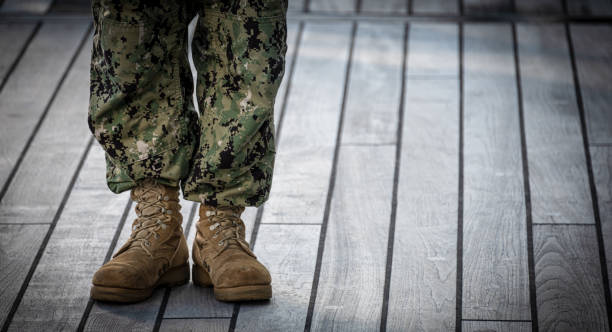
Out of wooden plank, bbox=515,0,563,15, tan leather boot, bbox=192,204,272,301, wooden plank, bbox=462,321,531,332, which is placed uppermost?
tan leather boot, bbox=192,204,272,301

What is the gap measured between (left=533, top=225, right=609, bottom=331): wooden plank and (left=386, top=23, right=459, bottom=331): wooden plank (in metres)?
0.18

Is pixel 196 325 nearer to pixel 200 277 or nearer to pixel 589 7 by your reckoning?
pixel 200 277

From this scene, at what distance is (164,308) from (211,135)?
1.14 ft

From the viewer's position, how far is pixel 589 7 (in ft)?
9.90

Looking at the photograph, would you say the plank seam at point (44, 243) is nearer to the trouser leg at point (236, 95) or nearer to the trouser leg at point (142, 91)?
the trouser leg at point (142, 91)

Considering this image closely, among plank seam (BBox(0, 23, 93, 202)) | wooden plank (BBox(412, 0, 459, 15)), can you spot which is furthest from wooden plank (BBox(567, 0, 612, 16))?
plank seam (BBox(0, 23, 93, 202))

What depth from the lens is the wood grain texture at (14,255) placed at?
1.65 meters

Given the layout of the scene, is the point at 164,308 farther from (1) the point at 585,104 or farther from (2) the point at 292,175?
(1) the point at 585,104

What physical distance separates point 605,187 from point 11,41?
200 centimetres

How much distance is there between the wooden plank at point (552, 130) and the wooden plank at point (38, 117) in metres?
1.18

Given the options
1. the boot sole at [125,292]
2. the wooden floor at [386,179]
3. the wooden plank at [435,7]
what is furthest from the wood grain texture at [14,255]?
the wooden plank at [435,7]

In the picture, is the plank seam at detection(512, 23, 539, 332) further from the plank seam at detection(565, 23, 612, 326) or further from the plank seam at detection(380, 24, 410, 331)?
the plank seam at detection(380, 24, 410, 331)

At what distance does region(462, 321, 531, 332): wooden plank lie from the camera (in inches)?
59.7

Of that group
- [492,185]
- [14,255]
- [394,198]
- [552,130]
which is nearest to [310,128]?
[394,198]
